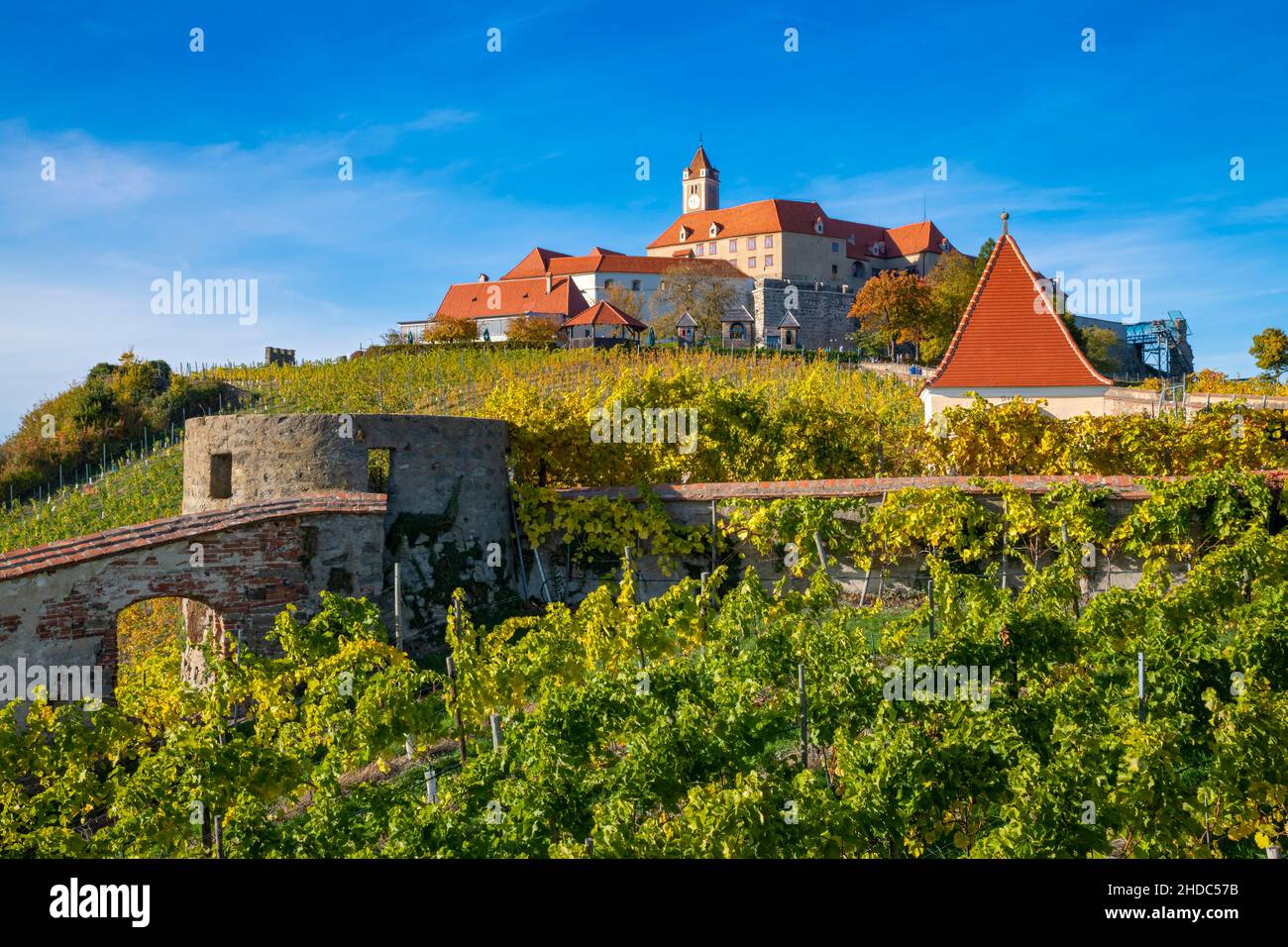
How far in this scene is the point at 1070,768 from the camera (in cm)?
642

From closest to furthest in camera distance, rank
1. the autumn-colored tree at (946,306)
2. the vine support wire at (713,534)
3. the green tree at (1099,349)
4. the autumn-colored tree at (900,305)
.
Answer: the vine support wire at (713,534), the autumn-colored tree at (946,306), the autumn-colored tree at (900,305), the green tree at (1099,349)

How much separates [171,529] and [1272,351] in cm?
4980

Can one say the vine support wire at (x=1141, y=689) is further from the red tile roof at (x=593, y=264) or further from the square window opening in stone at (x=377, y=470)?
the red tile roof at (x=593, y=264)

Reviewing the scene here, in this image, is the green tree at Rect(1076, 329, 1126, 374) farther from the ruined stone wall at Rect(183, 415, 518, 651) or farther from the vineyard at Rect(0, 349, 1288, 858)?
the ruined stone wall at Rect(183, 415, 518, 651)

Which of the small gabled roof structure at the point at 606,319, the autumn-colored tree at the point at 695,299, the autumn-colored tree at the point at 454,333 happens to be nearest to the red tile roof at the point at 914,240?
the autumn-colored tree at the point at 695,299

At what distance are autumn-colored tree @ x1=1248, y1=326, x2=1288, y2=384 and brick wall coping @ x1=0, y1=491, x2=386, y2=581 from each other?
4724 centimetres

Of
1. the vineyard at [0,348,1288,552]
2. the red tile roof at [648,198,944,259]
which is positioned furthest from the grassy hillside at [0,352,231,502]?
the red tile roof at [648,198,944,259]

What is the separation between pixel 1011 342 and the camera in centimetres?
2156

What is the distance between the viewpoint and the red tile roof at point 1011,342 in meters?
21.1

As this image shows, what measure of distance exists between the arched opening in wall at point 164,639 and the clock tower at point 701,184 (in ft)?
291

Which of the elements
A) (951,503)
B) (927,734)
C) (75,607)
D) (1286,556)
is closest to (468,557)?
(75,607)

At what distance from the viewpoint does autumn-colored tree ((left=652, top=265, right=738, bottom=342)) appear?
219 feet

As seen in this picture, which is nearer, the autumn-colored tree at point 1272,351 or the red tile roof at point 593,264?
the autumn-colored tree at point 1272,351

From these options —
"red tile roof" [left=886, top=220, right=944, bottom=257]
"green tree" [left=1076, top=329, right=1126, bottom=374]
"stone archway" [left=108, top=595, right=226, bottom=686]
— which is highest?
"red tile roof" [left=886, top=220, right=944, bottom=257]
